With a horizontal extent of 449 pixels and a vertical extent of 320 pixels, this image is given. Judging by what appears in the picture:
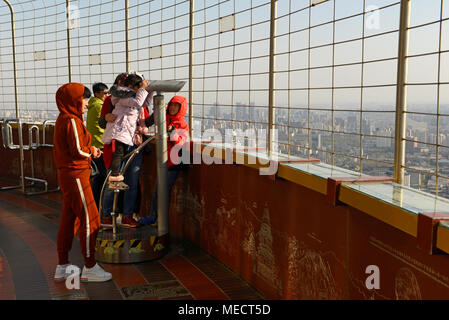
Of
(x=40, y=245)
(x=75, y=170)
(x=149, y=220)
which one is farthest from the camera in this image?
(x=40, y=245)

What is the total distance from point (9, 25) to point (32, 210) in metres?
4.02

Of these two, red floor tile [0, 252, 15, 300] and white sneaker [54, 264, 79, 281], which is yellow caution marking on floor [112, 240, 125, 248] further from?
red floor tile [0, 252, 15, 300]

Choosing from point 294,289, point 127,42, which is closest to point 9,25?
point 127,42

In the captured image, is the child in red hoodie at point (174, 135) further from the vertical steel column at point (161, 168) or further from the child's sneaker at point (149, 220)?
the vertical steel column at point (161, 168)

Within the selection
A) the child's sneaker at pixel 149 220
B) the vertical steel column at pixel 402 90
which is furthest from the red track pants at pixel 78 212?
the vertical steel column at pixel 402 90

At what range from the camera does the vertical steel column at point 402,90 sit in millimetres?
2527

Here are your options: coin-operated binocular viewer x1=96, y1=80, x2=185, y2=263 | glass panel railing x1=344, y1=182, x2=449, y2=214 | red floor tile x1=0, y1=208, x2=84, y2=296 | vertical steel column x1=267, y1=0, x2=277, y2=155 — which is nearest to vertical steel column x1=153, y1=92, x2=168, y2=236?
coin-operated binocular viewer x1=96, y1=80, x2=185, y2=263

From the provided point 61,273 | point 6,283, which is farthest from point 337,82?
point 6,283

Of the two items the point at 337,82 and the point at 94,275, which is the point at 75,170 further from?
the point at 337,82

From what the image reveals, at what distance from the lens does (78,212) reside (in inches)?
159

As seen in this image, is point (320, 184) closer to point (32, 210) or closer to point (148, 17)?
point (148, 17)

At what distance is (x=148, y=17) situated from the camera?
6102 mm

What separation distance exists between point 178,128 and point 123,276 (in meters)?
1.47
